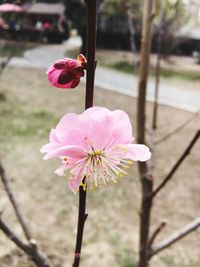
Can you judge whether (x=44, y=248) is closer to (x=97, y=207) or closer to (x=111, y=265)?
(x=111, y=265)

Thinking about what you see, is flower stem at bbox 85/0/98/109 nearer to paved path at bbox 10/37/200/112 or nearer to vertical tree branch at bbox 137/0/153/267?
vertical tree branch at bbox 137/0/153/267

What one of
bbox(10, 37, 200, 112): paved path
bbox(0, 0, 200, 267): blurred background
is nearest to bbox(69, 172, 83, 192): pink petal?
bbox(0, 0, 200, 267): blurred background

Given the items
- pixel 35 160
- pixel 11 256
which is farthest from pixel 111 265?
pixel 35 160

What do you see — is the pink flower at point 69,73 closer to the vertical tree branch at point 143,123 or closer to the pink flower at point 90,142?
the pink flower at point 90,142

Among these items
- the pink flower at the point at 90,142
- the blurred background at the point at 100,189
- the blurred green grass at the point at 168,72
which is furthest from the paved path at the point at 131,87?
the pink flower at the point at 90,142

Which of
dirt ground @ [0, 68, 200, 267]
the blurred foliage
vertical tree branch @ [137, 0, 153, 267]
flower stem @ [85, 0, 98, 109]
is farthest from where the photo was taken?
dirt ground @ [0, 68, 200, 267]
